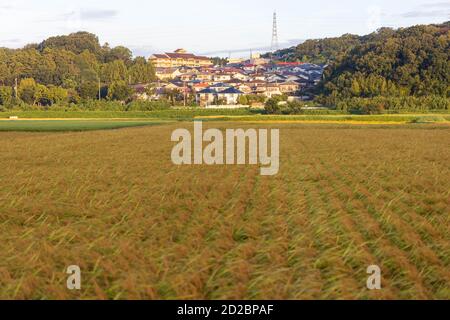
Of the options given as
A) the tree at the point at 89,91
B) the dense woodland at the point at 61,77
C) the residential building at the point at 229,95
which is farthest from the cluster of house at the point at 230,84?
the tree at the point at 89,91

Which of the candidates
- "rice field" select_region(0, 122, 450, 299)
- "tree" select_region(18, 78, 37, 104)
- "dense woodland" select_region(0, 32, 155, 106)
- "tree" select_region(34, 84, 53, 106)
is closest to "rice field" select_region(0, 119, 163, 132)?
"rice field" select_region(0, 122, 450, 299)

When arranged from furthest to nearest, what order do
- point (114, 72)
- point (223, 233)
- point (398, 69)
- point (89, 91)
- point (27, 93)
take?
point (114, 72) → point (89, 91) → point (27, 93) → point (398, 69) → point (223, 233)

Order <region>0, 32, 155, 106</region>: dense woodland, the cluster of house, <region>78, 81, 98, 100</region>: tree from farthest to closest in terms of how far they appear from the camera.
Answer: the cluster of house
<region>78, 81, 98, 100</region>: tree
<region>0, 32, 155, 106</region>: dense woodland

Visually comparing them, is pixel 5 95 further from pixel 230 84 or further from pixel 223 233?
pixel 223 233

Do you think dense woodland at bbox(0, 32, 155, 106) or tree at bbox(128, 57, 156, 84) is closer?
dense woodland at bbox(0, 32, 155, 106)

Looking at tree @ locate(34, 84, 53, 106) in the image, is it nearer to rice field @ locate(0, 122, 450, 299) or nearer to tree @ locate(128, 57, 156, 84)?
tree @ locate(128, 57, 156, 84)

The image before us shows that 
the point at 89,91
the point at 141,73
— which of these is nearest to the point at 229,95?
the point at 89,91
